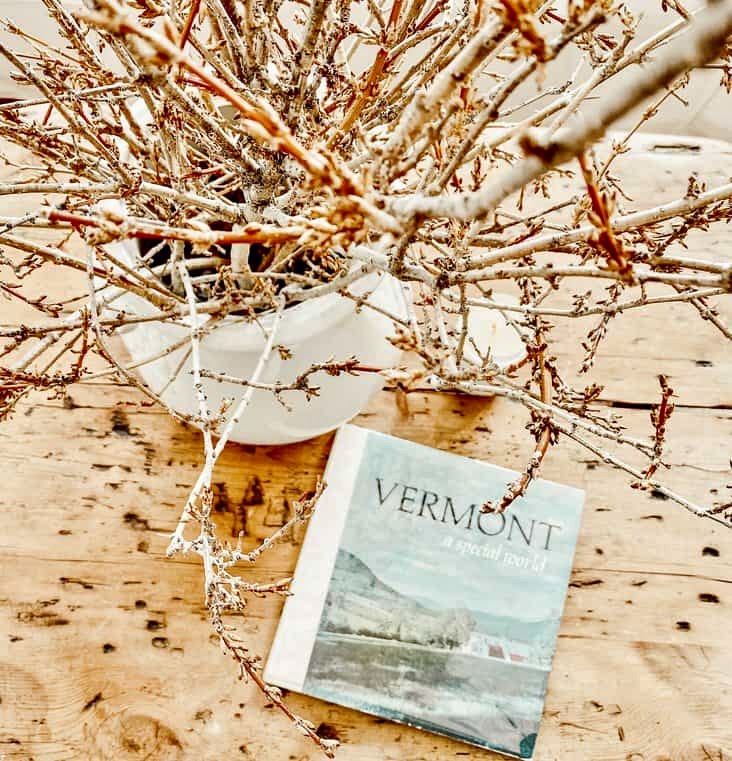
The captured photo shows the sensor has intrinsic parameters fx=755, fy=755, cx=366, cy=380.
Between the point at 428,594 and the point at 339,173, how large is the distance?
699 mm

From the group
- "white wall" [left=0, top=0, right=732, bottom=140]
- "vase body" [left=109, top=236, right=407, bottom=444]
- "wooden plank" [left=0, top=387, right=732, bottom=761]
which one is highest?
"white wall" [left=0, top=0, right=732, bottom=140]

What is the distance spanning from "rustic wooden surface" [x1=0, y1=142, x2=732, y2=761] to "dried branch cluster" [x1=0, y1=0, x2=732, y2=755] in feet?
0.85

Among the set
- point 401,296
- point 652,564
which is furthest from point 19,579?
point 652,564

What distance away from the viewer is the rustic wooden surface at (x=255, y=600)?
2.79 ft

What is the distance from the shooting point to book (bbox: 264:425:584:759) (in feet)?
2.83

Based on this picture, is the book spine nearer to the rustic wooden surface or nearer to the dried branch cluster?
the rustic wooden surface

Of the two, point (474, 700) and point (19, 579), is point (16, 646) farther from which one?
point (474, 700)

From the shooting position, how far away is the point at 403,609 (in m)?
0.89

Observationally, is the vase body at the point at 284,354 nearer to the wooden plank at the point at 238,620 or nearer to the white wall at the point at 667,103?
the wooden plank at the point at 238,620

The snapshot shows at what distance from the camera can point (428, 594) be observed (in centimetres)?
89

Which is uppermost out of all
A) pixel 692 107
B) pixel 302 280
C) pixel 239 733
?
pixel 692 107

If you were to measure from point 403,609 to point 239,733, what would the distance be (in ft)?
0.75

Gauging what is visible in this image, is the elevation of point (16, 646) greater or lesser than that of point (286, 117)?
lesser

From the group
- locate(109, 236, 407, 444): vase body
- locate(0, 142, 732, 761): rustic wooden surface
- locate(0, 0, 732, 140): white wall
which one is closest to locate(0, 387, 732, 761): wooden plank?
locate(0, 142, 732, 761): rustic wooden surface
